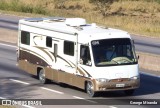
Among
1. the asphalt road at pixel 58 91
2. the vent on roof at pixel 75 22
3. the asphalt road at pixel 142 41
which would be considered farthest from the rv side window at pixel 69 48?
the asphalt road at pixel 142 41

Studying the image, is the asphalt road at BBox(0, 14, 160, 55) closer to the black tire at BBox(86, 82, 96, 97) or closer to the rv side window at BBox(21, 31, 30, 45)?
the rv side window at BBox(21, 31, 30, 45)

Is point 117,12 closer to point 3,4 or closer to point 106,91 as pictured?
point 3,4

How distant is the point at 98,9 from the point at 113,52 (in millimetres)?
49376

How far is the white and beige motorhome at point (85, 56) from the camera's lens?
21125mm

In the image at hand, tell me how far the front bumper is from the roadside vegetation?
30.5m

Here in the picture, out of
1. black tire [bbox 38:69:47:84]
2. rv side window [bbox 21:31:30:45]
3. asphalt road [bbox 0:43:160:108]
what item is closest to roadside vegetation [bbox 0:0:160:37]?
rv side window [bbox 21:31:30:45]

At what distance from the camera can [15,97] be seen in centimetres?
2117

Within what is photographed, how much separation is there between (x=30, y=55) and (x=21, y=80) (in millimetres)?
1080

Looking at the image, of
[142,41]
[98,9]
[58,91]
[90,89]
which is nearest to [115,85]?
[90,89]

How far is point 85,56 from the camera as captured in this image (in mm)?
21641

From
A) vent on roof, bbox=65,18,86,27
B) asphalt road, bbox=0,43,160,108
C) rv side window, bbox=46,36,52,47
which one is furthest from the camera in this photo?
rv side window, bbox=46,36,52,47

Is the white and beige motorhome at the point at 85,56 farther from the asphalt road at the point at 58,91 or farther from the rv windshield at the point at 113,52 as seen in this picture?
the asphalt road at the point at 58,91

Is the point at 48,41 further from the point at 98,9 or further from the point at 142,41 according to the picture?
the point at 98,9

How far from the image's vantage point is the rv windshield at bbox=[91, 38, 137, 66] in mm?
21328
